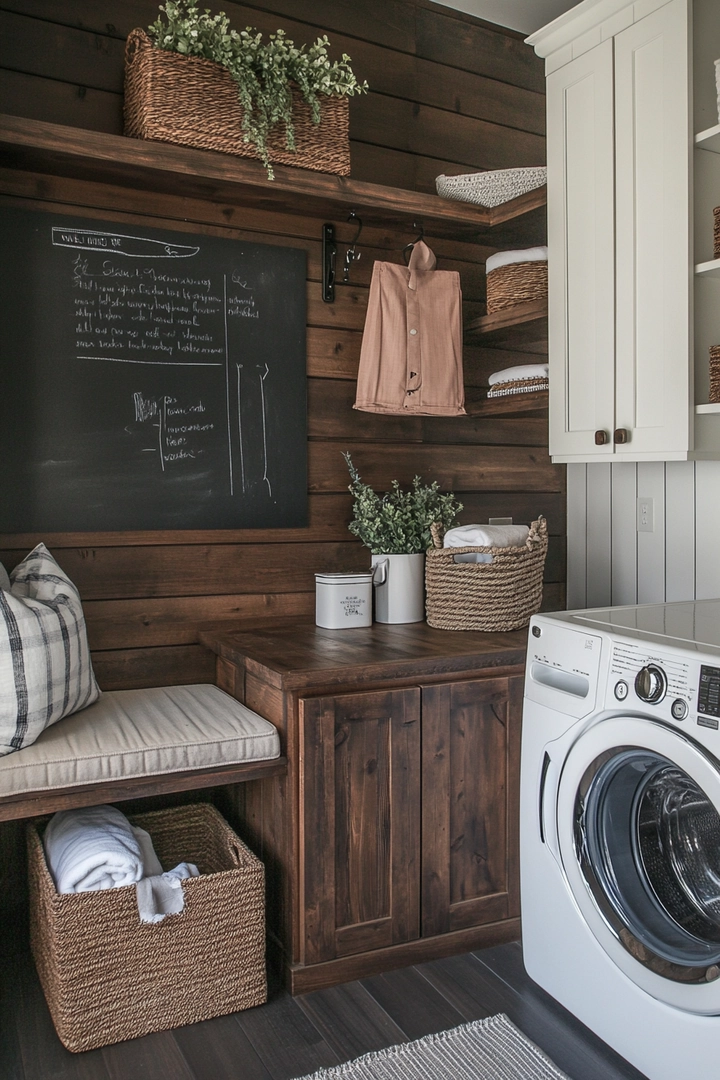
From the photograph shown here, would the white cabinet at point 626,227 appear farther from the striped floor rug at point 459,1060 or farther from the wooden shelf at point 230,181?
the striped floor rug at point 459,1060

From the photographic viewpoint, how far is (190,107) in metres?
2.13

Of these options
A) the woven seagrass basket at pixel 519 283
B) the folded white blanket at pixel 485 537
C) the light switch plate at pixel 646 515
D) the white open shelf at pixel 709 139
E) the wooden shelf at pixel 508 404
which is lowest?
the folded white blanket at pixel 485 537

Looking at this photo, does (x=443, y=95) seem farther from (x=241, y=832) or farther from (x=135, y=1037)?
(x=135, y=1037)

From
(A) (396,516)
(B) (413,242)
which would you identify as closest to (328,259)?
(B) (413,242)

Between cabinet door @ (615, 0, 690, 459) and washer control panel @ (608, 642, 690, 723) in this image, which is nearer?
washer control panel @ (608, 642, 690, 723)

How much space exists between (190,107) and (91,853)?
1.74m

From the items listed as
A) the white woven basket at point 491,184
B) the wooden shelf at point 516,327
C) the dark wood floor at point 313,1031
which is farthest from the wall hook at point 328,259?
the dark wood floor at point 313,1031

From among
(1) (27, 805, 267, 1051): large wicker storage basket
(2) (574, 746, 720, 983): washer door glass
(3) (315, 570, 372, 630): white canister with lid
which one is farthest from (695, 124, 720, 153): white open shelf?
(1) (27, 805, 267, 1051): large wicker storage basket

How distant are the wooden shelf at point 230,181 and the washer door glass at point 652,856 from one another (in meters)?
1.61

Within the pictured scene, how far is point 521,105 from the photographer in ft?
9.76

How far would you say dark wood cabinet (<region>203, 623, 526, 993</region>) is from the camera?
1.96 m

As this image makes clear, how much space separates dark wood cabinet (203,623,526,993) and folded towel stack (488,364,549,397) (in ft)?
2.62

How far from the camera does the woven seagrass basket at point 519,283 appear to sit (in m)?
2.59

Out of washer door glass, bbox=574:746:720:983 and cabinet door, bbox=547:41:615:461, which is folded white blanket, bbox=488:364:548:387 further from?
washer door glass, bbox=574:746:720:983
